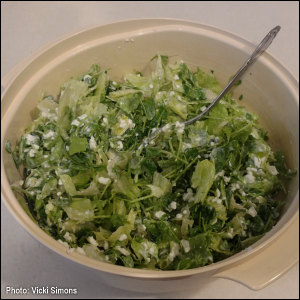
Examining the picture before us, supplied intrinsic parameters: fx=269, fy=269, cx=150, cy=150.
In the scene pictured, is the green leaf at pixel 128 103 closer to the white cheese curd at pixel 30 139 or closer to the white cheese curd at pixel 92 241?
the white cheese curd at pixel 30 139

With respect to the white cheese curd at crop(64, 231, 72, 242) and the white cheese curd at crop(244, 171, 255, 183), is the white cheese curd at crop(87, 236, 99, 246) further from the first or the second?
the white cheese curd at crop(244, 171, 255, 183)

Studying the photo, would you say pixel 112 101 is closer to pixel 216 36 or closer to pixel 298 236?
pixel 216 36

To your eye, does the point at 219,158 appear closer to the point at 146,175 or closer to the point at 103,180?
the point at 146,175

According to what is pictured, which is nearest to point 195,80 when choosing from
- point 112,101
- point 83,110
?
point 112,101

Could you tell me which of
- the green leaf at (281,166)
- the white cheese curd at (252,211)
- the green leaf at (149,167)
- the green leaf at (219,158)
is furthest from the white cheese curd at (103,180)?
the green leaf at (281,166)

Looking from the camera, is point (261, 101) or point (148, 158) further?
point (261, 101)
